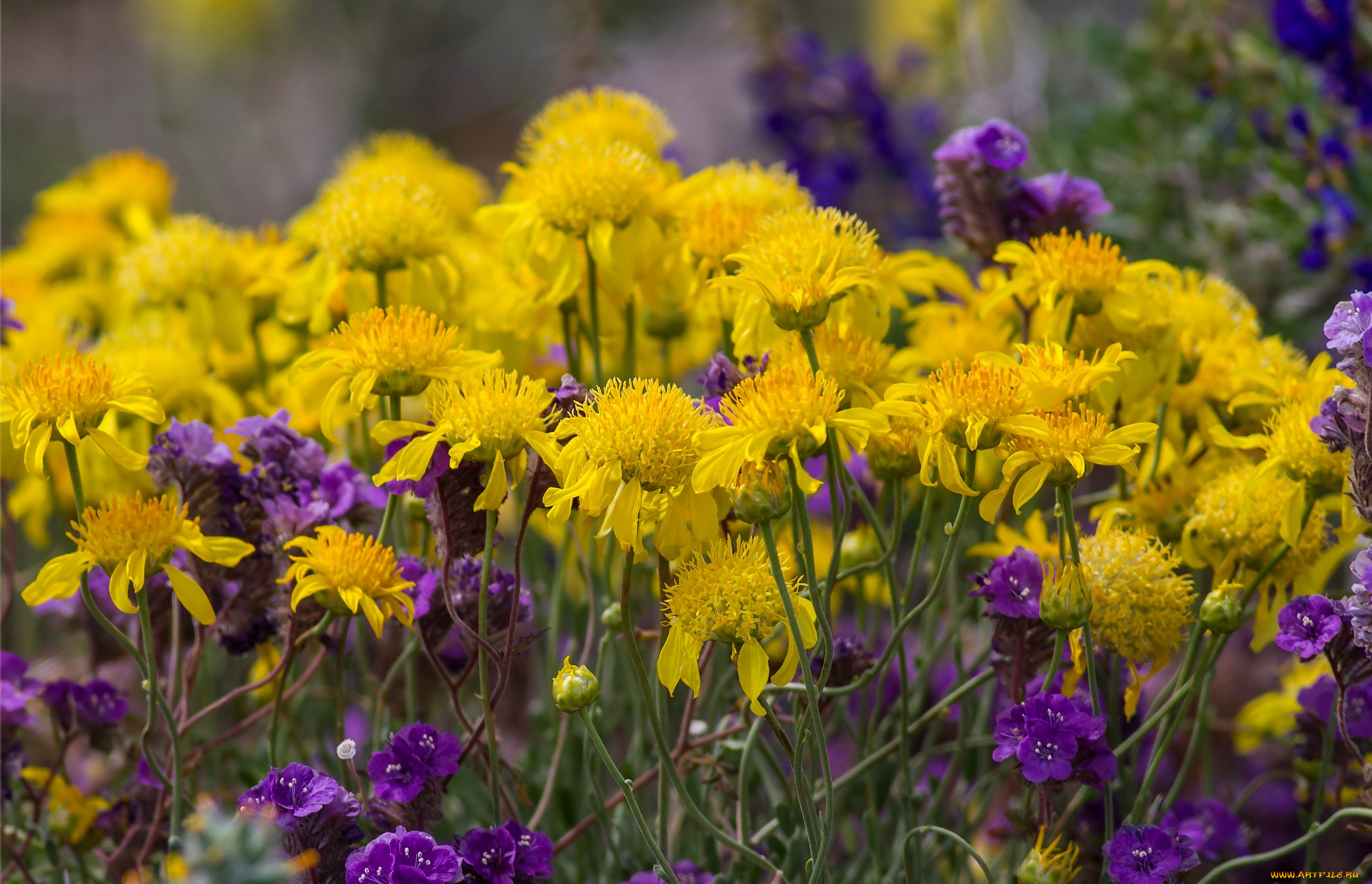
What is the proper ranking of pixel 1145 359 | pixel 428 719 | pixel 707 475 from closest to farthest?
pixel 707 475
pixel 1145 359
pixel 428 719

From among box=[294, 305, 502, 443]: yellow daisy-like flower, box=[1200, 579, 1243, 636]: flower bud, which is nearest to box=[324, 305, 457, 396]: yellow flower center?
box=[294, 305, 502, 443]: yellow daisy-like flower

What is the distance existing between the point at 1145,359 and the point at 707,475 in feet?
2.21

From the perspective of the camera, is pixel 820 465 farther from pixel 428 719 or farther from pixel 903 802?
pixel 428 719

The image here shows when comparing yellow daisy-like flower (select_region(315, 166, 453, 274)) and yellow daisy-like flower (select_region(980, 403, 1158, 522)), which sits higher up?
yellow daisy-like flower (select_region(315, 166, 453, 274))

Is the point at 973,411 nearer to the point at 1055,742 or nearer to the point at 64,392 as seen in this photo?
the point at 1055,742

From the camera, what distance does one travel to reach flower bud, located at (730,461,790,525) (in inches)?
42.3

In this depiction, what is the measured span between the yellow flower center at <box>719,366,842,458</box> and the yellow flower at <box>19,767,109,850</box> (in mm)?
1042

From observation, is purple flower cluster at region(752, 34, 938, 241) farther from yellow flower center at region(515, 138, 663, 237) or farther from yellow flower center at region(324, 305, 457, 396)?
yellow flower center at region(324, 305, 457, 396)

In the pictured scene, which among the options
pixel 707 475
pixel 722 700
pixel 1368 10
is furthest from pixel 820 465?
pixel 1368 10

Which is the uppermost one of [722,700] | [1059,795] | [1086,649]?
[1086,649]

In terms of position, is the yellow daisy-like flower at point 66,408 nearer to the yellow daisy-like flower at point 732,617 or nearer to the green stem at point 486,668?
the green stem at point 486,668

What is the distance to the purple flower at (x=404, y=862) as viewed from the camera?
1.12 m

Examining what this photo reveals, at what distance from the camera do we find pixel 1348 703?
143 centimetres

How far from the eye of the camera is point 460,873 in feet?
3.89
